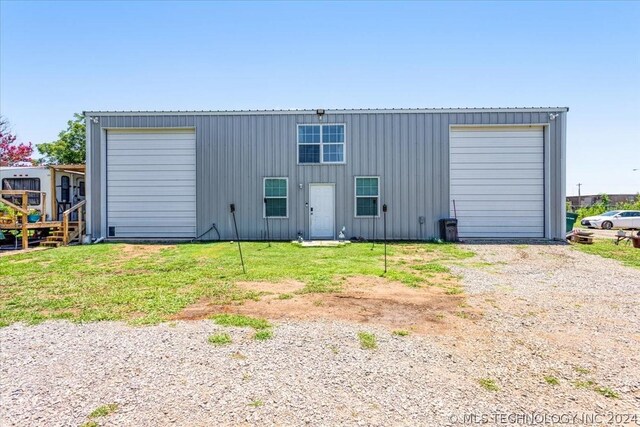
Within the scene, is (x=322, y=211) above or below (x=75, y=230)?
above

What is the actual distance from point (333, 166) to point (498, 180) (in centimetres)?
602

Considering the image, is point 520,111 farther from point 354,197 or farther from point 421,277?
point 421,277

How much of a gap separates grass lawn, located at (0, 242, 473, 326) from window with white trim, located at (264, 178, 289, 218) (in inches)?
70.6

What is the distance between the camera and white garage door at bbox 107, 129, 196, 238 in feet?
41.4

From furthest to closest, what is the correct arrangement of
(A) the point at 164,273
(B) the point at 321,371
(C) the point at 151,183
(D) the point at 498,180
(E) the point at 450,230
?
(C) the point at 151,183, (D) the point at 498,180, (E) the point at 450,230, (A) the point at 164,273, (B) the point at 321,371

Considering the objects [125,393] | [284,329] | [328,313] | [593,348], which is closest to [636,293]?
[593,348]

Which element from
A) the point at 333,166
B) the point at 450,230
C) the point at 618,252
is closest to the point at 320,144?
the point at 333,166

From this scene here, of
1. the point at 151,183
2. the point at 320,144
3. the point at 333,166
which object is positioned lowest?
the point at 151,183

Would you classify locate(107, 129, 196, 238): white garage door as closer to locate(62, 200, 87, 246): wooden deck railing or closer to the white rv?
locate(62, 200, 87, 246): wooden deck railing

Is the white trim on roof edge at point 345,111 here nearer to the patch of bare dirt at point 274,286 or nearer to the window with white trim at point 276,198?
the window with white trim at point 276,198

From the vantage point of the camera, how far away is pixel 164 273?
684cm

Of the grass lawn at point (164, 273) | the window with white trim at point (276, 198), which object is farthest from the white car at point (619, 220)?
the window with white trim at point (276, 198)

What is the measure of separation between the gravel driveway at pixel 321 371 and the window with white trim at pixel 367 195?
7.91 metres

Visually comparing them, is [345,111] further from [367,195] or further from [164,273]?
[164,273]
